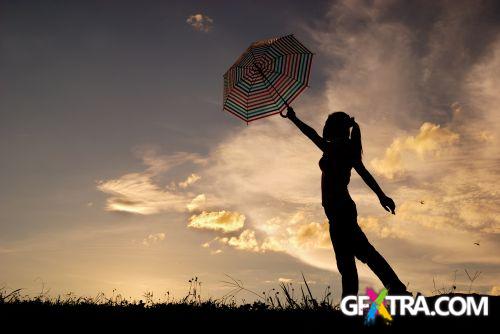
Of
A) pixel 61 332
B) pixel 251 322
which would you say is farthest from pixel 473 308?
pixel 61 332

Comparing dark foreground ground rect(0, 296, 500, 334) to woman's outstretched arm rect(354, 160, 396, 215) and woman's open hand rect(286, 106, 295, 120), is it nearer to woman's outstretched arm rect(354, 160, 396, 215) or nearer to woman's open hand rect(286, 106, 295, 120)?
woman's outstretched arm rect(354, 160, 396, 215)

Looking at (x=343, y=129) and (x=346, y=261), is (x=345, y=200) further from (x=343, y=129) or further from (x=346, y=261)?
(x=343, y=129)

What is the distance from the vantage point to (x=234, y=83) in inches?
323

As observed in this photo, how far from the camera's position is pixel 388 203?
6961 millimetres

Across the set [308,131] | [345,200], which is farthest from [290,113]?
[345,200]

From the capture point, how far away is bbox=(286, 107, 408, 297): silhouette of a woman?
6934mm

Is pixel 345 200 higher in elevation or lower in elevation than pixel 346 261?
higher

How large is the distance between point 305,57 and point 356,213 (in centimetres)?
272

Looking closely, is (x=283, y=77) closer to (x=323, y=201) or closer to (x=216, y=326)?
(x=323, y=201)

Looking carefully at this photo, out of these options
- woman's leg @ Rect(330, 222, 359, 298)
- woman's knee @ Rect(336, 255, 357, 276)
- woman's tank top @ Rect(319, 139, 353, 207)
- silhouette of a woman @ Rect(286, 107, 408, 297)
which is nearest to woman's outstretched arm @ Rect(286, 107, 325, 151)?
silhouette of a woman @ Rect(286, 107, 408, 297)

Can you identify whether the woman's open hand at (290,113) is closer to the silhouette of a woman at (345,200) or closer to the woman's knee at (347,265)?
the silhouette of a woman at (345,200)

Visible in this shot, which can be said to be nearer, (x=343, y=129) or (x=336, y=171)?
(x=336, y=171)

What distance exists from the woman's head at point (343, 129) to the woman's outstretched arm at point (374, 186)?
0.15m

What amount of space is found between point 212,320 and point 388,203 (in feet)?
10.0
